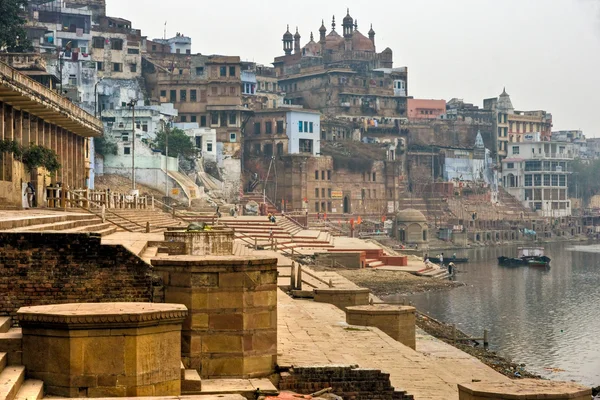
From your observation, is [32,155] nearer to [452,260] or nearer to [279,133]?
[452,260]

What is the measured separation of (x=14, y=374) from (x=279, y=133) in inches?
2823

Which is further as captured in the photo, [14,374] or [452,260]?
[452,260]

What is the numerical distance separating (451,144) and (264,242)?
2643 inches

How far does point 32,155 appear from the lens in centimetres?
3050

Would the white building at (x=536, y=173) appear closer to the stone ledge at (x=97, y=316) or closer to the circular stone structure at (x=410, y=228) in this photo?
the circular stone structure at (x=410, y=228)

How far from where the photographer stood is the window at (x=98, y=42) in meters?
71.4

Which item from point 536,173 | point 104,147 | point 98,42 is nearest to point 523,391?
point 104,147

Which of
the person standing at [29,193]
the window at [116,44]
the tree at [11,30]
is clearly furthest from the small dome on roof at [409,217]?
the person standing at [29,193]

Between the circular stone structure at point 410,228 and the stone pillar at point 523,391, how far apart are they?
2897 inches

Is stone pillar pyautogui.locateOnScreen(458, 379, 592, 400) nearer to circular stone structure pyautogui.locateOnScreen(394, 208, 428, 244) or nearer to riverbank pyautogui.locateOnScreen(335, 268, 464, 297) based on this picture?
riverbank pyautogui.locateOnScreen(335, 268, 464, 297)

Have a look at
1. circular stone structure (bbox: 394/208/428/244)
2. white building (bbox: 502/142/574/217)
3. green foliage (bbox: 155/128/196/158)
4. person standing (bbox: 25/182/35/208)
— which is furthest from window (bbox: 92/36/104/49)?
white building (bbox: 502/142/574/217)

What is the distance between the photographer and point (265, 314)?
12.9 metres

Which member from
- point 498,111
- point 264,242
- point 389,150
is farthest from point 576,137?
point 264,242

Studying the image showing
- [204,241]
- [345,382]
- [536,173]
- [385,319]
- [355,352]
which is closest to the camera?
[345,382]
